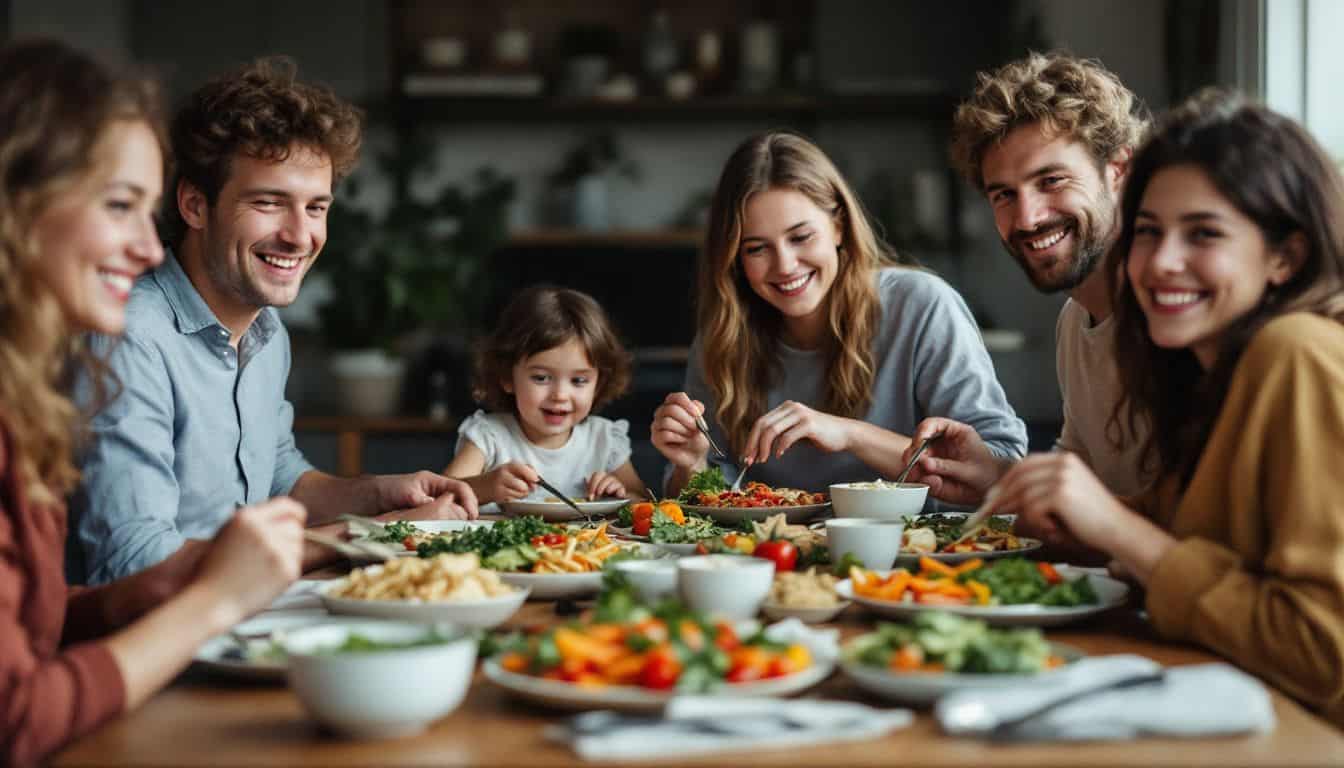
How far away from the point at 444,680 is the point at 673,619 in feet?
0.70

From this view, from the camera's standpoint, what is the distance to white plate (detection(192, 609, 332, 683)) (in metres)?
1.20

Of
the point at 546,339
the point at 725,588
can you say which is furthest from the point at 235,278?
the point at 725,588

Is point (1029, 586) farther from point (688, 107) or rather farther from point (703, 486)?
point (688, 107)

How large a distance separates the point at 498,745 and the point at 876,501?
104 cm

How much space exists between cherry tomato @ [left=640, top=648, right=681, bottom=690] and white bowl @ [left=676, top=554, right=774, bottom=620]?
26 centimetres

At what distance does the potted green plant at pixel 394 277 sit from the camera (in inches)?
207

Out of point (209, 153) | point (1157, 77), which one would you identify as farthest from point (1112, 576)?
point (1157, 77)

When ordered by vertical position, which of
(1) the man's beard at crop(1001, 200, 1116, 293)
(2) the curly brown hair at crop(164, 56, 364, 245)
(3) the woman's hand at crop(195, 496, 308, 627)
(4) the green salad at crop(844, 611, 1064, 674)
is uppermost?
(2) the curly brown hair at crop(164, 56, 364, 245)

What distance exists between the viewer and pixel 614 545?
1766 millimetres

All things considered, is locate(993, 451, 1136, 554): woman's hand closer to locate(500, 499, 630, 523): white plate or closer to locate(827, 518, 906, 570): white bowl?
locate(827, 518, 906, 570): white bowl

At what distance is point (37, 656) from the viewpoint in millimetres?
1243

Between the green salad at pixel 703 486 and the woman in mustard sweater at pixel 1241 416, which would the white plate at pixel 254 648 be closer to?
the woman in mustard sweater at pixel 1241 416

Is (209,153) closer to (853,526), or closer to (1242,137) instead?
(853,526)

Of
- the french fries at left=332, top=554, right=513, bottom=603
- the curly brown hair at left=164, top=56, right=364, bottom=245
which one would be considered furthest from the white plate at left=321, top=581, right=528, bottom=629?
the curly brown hair at left=164, top=56, right=364, bottom=245
